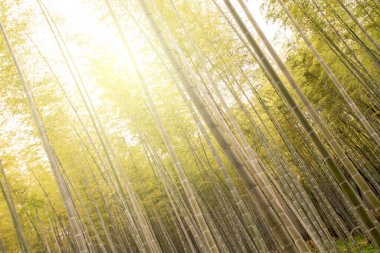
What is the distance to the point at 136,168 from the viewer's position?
875 cm

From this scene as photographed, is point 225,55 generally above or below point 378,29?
above

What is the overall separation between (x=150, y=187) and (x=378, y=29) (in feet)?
23.1

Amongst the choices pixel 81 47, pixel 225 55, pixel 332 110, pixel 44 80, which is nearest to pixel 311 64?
pixel 332 110

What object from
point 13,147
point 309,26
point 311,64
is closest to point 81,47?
point 13,147

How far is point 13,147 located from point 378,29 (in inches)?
323

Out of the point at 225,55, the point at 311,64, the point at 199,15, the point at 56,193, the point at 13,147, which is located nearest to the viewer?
the point at 199,15

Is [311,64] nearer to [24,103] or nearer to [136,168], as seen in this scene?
[136,168]

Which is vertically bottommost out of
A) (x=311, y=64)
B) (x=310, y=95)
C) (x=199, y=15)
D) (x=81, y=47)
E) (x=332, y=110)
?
(x=332, y=110)

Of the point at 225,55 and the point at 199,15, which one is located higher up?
the point at 199,15

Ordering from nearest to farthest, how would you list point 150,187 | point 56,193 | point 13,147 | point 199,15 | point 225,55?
point 199,15, point 225,55, point 13,147, point 56,193, point 150,187

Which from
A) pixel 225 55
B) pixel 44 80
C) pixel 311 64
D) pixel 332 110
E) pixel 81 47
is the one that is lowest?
pixel 332 110

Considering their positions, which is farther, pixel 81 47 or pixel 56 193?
pixel 56 193

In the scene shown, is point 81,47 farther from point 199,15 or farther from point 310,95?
point 310,95

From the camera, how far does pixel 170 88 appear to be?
22.2 ft
